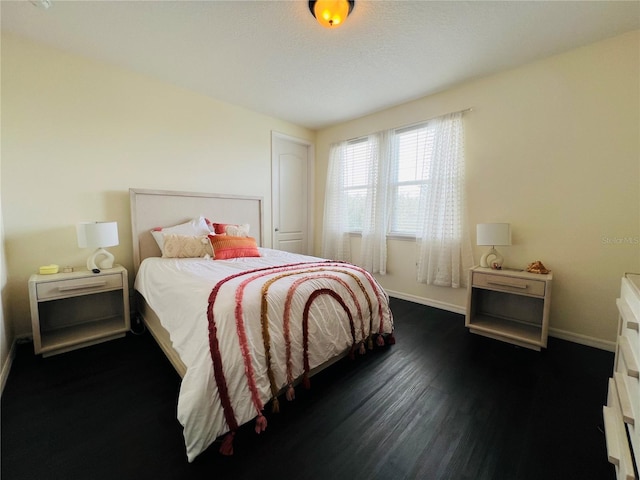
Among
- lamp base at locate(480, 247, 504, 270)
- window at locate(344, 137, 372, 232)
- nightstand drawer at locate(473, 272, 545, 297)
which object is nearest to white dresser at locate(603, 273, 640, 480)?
nightstand drawer at locate(473, 272, 545, 297)

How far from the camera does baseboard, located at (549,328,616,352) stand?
218cm

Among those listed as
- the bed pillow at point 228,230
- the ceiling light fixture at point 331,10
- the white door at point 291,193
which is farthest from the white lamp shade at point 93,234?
the ceiling light fixture at point 331,10

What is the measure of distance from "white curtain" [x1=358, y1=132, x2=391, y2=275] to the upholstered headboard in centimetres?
160

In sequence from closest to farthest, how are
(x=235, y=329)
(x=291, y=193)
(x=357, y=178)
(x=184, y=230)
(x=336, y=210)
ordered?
(x=235, y=329) < (x=184, y=230) < (x=357, y=178) < (x=336, y=210) < (x=291, y=193)

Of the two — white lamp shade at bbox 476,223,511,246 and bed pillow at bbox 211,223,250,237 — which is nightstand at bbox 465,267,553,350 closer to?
white lamp shade at bbox 476,223,511,246

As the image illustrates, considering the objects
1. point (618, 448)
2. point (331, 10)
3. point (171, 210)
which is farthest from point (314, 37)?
point (618, 448)

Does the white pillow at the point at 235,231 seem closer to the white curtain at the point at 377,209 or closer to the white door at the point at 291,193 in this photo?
the white door at the point at 291,193

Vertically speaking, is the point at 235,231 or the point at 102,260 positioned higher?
the point at 235,231

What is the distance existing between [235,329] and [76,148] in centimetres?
243

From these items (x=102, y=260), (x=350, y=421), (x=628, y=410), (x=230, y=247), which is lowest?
(x=350, y=421)

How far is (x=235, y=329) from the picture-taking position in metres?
A: 1.33

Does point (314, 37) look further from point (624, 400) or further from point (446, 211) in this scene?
point (624, 400)

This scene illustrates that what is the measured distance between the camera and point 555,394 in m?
1.66

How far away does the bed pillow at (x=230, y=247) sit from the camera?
2604 mm
